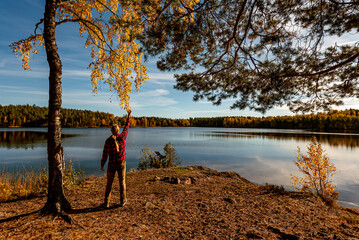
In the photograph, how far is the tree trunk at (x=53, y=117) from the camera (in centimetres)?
393

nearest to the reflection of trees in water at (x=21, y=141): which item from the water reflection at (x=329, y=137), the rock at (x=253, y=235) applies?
the rock at (x=253, y=235)

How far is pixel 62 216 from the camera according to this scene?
12.4 feet

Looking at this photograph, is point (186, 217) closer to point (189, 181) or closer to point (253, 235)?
point (253, 235)

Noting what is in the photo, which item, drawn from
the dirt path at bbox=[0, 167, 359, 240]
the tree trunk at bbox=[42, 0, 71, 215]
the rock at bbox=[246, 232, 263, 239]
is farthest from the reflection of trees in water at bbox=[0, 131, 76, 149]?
the rock at bbox=[246, 232, 263, 239]

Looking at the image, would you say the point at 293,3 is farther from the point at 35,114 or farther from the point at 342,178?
the point at 35,114

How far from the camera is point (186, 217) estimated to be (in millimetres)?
4410

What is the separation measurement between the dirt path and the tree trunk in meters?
0.45

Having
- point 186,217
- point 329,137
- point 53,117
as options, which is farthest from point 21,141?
point 329,137

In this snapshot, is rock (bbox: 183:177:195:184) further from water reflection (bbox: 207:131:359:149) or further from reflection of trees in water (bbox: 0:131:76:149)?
water reflection (bbox: 207:131:359:149)

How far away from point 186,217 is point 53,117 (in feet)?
13.3

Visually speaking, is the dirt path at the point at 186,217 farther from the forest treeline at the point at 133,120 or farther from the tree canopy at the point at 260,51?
the forest treeline at the point at 133,120

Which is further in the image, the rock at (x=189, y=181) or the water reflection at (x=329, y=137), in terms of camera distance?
the water reflection at (x=329, y=137)

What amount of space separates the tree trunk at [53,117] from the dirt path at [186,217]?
0.45 meters

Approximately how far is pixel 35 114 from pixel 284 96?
157483mm
